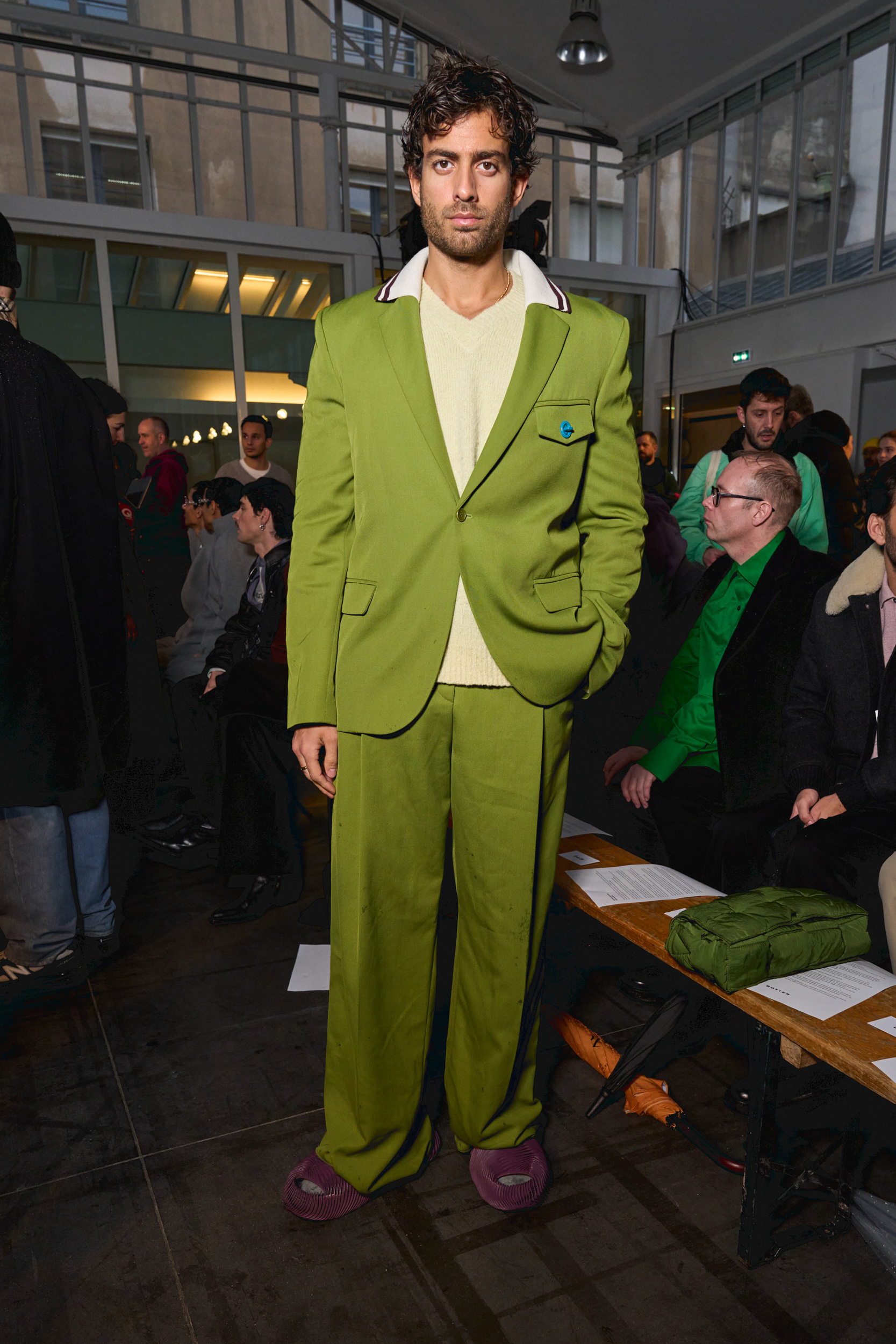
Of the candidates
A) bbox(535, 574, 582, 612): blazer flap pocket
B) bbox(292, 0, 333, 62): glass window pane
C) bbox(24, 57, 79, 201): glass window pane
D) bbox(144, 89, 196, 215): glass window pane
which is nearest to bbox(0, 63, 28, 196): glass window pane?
bbox(24, 57, 79, 201): glass window pane

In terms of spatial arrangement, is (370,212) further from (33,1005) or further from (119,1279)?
(119,1279)

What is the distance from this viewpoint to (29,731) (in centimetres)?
237

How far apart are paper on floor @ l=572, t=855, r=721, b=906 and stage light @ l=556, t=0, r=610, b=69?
23.8 feet

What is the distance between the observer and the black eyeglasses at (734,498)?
245 centimetres

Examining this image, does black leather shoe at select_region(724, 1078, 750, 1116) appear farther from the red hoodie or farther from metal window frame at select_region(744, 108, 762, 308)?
metal window frame at select_region(744, 108, 762, 308)

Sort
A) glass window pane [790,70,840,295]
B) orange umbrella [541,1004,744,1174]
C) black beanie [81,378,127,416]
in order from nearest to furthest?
orange umbrella [541,1004,744,1174] → black beanie [81,378,127,416] → glass window pane [790,70,840,295]

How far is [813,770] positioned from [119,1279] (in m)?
1.82

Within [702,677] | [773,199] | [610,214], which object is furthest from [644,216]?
[702,677]

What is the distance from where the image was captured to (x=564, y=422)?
151cm

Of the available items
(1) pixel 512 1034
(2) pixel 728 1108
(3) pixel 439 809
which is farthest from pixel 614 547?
(2) pixel 728 1108

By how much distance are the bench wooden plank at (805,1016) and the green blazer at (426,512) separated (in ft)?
1.87

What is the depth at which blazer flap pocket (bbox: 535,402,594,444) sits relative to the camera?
149cm

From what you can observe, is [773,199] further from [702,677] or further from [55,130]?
[702,677]

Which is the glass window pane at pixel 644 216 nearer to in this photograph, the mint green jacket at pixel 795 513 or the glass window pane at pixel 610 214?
the glass window pane at pixel 610 214
